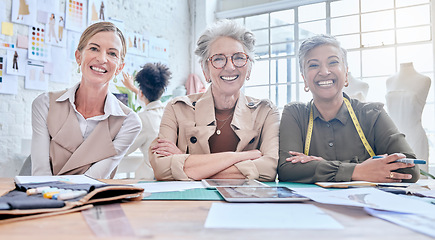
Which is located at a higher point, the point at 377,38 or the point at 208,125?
the point at 377,38

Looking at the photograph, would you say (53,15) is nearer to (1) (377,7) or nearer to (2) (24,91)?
(2) (24,91)

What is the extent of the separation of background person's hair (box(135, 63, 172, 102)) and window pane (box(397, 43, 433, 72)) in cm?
351

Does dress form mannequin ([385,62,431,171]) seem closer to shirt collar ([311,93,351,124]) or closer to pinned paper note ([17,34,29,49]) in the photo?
shirt collar ([311,93,351,124])

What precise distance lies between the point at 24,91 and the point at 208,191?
377cm

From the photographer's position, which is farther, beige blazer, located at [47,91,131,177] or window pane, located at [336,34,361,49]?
window pane, located at [336,34,361,49]

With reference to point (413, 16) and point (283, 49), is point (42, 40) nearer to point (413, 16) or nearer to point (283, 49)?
point (283, 49)

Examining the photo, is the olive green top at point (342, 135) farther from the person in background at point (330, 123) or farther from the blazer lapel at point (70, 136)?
the blazer lapel at point (70, 136)

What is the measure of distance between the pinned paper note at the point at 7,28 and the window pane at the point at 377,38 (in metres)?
4.73

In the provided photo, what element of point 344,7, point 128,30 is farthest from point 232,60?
point 344,7

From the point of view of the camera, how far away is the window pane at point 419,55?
197 inches

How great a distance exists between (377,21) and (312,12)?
102 cm

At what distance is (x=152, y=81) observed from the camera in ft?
12.0

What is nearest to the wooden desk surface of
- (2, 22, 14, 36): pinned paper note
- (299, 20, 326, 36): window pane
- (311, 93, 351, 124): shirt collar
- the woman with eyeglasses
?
the woman with eyeglasses

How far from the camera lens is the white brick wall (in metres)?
3.92
